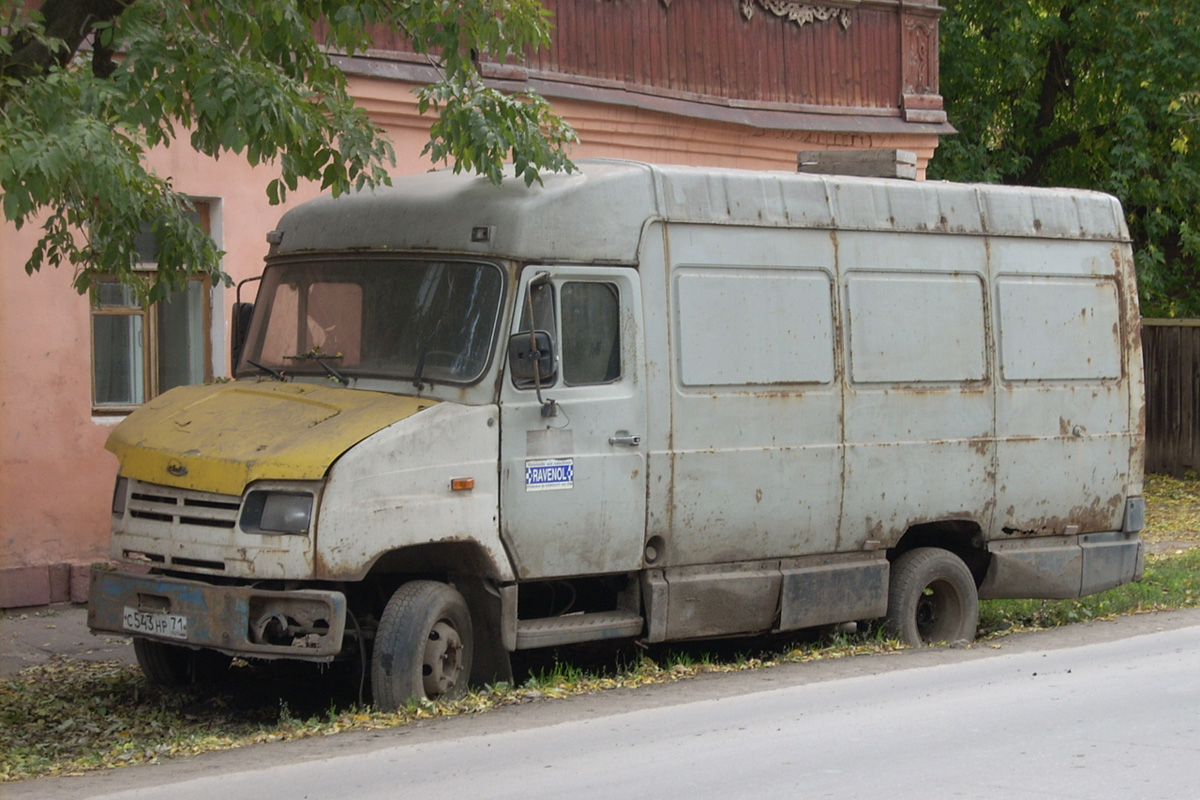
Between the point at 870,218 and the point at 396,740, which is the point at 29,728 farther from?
the point at 870,218

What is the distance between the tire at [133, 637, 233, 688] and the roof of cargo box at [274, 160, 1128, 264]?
2349 mm

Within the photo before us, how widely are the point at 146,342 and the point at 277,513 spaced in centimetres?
560

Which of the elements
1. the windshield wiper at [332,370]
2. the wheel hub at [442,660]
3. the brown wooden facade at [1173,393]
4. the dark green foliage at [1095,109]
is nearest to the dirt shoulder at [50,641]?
the windshield wiper at [332,370]

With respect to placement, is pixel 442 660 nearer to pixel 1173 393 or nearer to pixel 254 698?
pixel 254 698

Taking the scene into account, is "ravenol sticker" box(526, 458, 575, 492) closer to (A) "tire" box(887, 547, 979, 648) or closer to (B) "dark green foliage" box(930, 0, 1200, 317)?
(A) "tire" box(887, 547, 979, 648)

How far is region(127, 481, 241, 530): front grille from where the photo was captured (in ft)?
24.6

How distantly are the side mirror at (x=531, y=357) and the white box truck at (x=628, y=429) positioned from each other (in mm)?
15

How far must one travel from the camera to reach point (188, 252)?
9.23 meters

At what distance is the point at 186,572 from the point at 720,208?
3595 mm

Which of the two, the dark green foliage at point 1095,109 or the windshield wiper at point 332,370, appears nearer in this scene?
the windshield wiper at point 332,370

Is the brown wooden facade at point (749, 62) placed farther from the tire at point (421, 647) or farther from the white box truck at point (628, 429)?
the tire at point (421, 647)

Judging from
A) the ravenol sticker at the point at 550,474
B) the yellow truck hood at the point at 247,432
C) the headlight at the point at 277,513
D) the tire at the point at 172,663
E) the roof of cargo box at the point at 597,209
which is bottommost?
the tire at the point at 172,663

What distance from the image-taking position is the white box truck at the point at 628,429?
7621 mm

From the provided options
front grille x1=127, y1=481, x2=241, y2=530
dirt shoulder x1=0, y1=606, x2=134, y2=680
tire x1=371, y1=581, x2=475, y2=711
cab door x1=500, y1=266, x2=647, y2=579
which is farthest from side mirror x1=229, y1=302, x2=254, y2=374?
tire x1=371, y1=581, x2=475, y2=711
